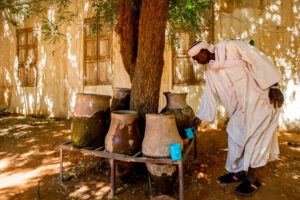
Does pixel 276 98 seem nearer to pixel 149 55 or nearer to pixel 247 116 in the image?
pixel 247 116

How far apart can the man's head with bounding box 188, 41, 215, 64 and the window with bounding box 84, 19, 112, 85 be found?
4.18m

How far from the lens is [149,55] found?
272 centimetres

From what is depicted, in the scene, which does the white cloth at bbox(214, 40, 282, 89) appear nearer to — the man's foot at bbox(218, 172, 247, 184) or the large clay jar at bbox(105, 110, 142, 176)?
the man's foot at bbox(218, 172, 247, 184)

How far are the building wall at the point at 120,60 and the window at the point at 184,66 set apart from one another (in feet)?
0.40

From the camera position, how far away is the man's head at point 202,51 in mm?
2357

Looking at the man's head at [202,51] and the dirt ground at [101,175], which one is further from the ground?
the man's head at [202,51]

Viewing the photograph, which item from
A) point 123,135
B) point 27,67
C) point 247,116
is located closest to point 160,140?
point 123,135

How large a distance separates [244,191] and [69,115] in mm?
5669

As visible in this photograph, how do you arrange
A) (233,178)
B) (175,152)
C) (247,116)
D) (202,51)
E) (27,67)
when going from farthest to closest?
(27,67)
(233,178)
(202,51)
(247,116)
(175,152)

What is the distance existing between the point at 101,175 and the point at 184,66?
12.4 feet

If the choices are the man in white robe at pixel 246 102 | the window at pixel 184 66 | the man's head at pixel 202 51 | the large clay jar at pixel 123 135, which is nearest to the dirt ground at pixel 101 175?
the man in white robe at pixel 246 102

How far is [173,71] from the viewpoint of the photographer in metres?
5.64

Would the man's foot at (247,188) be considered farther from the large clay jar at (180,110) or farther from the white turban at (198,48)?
the white turban at (198,48)

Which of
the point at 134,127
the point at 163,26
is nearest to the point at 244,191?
the point at 134,127
